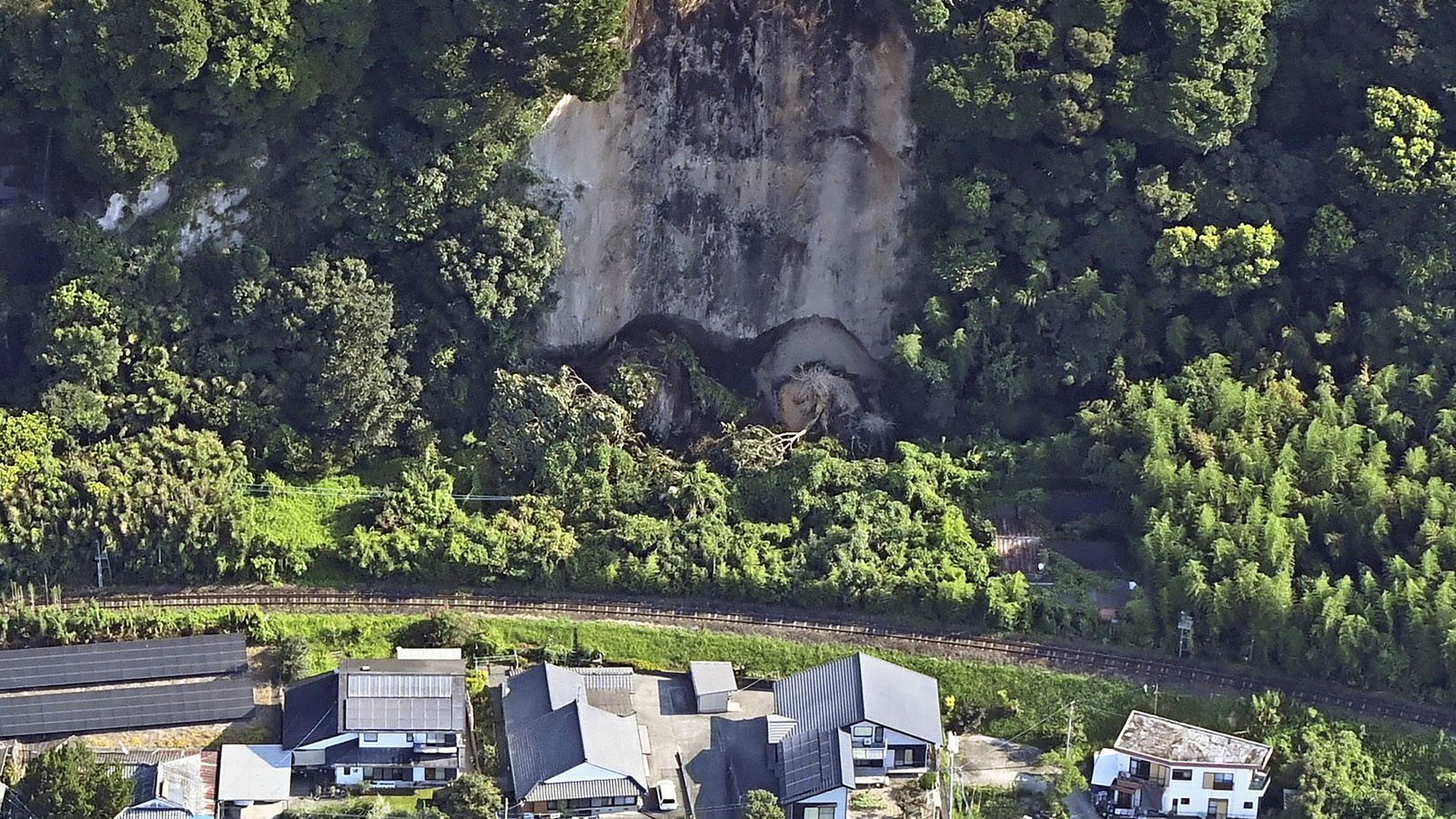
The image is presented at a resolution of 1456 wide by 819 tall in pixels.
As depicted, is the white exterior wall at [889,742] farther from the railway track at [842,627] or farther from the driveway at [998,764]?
the railway track at [842,627]

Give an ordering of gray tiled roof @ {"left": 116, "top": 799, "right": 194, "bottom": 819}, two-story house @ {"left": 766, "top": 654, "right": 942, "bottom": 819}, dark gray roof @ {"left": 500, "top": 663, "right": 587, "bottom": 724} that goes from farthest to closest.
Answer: dark gray roof @ {"left": 500, "top": 663, "right": 587, "bottom": 724} → two-story house @ {"left": 766, "top": 654, "right": 942, "bottom": 819} → gray tiled roof @ {"left": 116, "top": 799, "right": 194, "bottom": 819}

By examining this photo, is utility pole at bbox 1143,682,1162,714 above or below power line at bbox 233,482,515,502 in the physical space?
below

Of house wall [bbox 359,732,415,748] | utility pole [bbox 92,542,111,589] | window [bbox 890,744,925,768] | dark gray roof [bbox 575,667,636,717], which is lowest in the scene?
window [bbox 890,744,925,768]

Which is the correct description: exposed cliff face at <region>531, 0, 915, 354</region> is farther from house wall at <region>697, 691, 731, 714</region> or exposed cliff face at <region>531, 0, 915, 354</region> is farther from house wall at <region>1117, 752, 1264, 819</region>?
house wall at <region>1117, 752, 1264, 819</region>

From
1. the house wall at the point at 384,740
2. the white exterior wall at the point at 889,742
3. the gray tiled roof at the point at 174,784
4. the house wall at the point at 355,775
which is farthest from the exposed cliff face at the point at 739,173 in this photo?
Result: the gray tiled roof at the point at 174,784

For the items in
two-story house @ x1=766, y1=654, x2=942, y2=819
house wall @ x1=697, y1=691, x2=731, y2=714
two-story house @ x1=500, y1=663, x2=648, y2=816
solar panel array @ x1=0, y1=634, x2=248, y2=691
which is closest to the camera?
two-story house @ x1=500, y1=663, x2=648, y2=816

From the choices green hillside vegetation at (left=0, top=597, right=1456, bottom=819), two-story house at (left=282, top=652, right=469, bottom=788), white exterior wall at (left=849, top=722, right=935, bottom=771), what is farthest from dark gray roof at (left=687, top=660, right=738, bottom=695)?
two-story house at (left=282, top=652, right=469, bottom=788)

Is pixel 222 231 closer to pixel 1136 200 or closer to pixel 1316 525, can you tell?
pixel 1136 200

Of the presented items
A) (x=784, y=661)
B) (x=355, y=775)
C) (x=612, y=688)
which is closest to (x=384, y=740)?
(x=355, y=775)
